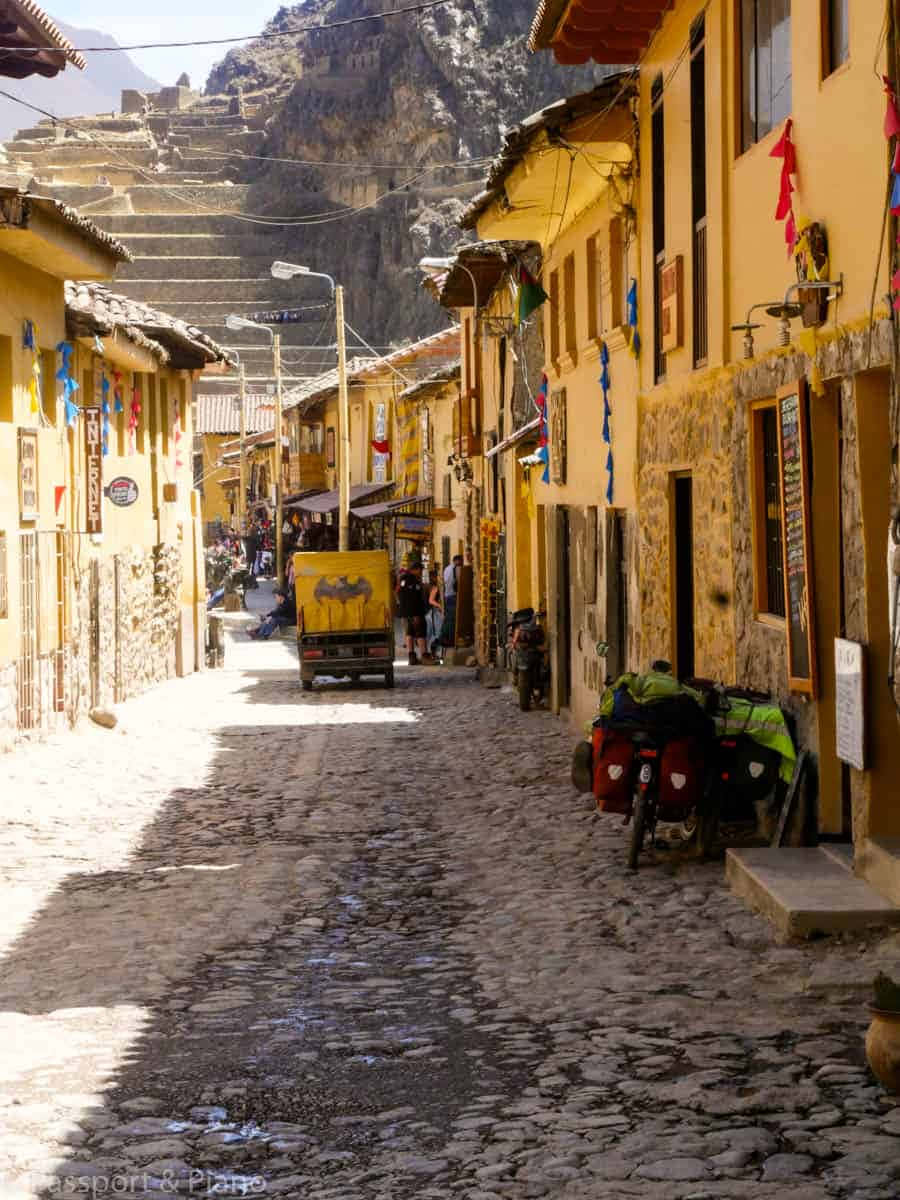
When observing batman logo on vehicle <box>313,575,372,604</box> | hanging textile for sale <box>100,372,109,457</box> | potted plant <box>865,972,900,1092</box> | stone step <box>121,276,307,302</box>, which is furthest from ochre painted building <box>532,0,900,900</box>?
stone step <box>121,276,307,302</box>

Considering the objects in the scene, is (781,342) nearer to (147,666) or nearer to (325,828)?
(325,828)

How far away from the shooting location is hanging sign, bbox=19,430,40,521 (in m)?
19.0

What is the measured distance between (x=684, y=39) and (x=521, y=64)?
7837cm

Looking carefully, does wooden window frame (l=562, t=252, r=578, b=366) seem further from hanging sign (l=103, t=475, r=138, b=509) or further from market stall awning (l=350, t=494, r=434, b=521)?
market stall awning (l=350, t=494, r=434, b=521)

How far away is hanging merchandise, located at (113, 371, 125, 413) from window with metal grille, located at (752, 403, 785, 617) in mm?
15496

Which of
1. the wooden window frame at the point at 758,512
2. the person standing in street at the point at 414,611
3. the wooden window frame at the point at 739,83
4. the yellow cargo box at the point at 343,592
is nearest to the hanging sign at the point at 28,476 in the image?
the yellow cargo box at the point at 343,592

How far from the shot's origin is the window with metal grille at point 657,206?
1465 cm

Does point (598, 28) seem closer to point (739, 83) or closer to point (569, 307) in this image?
point (739, 83)

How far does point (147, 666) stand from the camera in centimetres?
2770

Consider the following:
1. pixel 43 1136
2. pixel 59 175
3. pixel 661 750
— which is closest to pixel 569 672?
pixel 661 750

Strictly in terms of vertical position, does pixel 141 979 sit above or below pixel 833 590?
below

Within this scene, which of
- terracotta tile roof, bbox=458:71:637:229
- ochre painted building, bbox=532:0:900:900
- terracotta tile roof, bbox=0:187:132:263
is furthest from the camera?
terracotta tile roof, bbox=0:187:132:263

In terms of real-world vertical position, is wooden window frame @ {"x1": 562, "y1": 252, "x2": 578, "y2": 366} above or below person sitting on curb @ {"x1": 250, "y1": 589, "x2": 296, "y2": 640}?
above

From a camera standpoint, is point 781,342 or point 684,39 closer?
point 781,342
